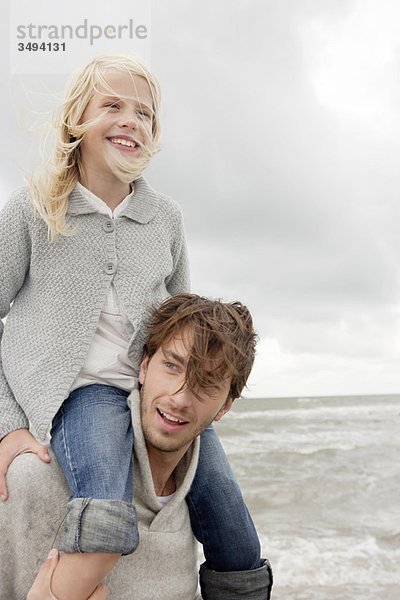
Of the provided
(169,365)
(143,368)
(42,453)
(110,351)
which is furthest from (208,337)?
(42,453)

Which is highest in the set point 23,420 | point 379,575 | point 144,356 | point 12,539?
point 144,356

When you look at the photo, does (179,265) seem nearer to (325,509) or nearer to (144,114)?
(144,114)

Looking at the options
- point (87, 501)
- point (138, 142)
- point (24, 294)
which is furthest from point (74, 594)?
point (138, 142)

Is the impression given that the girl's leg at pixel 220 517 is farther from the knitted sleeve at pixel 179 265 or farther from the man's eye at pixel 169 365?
the knitted sleeve at pixel 179 265

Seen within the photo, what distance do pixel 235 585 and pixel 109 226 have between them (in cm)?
156

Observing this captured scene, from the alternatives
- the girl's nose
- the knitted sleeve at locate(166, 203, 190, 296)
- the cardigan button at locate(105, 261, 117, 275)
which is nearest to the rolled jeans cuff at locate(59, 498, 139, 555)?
the cardigan button at locate(105, 261, 117, 275)

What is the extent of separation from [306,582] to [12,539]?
A: 369 cm

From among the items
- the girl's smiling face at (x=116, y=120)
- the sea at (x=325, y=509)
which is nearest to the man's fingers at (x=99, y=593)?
the girl's smiling face at (x=116, y=120)

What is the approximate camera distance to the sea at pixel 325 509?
5.95 m

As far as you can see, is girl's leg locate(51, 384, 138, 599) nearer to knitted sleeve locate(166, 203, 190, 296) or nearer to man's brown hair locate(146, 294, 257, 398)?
man's brown hair locate(146, 294, 257, 398)

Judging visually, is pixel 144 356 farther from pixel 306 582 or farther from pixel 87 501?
pixel 306 582

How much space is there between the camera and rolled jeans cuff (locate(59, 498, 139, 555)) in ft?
7.86

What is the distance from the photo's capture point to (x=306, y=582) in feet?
19.3

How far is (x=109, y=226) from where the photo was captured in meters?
3.01
